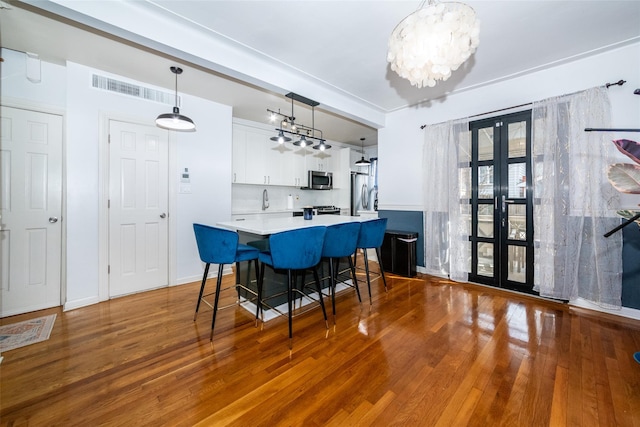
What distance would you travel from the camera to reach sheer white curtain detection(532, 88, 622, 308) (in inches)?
98.7

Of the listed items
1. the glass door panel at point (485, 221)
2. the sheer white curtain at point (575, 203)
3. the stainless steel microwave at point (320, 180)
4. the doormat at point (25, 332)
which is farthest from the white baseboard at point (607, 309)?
the doormat at point (25, 332)

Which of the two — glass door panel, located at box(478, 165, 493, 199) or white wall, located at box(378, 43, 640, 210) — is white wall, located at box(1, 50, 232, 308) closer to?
white wall, located at box(378, 43, 640, 210)

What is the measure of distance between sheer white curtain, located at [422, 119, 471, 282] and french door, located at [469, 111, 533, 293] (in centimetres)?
12

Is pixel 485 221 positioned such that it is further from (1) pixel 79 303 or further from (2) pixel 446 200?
(1) pixel 79 303

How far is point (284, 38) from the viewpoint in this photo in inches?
95.4

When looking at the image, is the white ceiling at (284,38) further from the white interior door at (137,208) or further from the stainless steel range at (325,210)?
the stainless steel range at (325,210)

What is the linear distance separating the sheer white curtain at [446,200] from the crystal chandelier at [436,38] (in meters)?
2.05

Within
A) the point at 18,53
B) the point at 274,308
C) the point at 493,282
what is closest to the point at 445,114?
the point at 493,282

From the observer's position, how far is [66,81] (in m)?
2.75

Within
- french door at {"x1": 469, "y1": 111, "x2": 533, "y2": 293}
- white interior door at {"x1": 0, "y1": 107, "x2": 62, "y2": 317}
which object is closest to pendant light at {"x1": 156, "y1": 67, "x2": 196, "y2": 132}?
white interior door at {"x1": 0, "y1": 107, "x2": 62, "y2": 317}

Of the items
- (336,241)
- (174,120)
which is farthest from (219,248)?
(174,120)

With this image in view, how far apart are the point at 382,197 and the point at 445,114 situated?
161cm

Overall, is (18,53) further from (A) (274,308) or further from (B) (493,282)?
(B) (493,282)

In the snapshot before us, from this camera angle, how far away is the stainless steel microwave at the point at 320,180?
5.64 m
